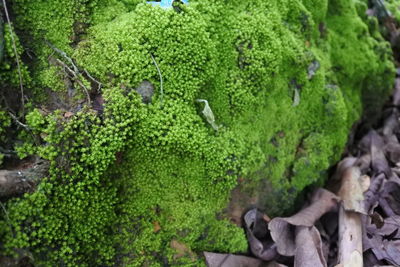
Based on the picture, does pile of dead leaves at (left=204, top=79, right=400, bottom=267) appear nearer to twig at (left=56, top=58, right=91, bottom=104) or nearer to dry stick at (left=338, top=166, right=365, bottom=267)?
dry stick at (left=338, top=166, right=365, bottom=267)

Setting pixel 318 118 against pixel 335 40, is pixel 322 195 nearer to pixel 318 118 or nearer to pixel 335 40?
pixel 318 118

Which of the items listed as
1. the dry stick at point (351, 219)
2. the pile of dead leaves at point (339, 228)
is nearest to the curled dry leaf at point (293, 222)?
the pile of dead leaves at point (339, 228)

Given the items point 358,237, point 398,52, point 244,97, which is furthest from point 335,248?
point 398,52

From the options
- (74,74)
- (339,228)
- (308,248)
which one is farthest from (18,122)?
(339,228)

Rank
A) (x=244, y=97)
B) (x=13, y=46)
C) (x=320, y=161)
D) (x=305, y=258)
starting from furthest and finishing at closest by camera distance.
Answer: (x=320, y=161) < (x=244, y=97) < (x=305, y=258) < (x=13, y=46)

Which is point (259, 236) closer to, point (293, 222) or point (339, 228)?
point (293, 222)

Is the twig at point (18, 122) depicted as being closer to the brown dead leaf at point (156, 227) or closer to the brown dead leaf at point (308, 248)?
the brown dead leaf at point (156, 227)

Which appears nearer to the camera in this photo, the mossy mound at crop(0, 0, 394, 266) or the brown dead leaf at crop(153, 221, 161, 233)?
the mossy mound at crop(0, 0, 394, 266)

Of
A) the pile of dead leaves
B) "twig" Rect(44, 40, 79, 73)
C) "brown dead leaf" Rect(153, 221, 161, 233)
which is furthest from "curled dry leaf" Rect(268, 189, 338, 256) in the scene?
"twig" Rect(44, 40, 79, 73)
